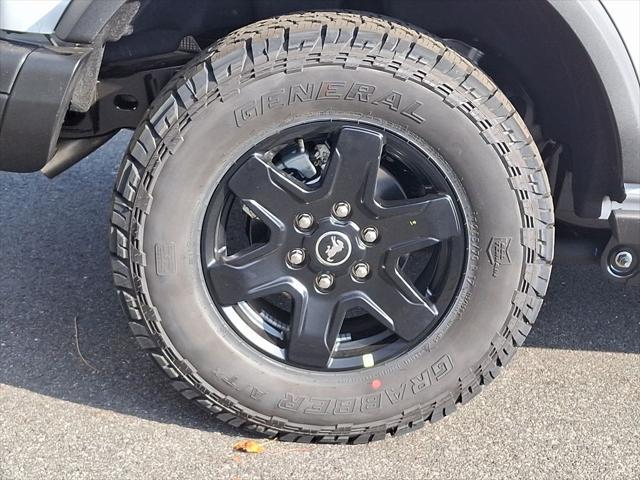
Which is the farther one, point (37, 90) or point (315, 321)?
point (315, 321)

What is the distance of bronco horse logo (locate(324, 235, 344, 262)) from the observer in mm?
2340

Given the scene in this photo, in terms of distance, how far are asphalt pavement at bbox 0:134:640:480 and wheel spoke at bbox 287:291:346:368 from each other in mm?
330

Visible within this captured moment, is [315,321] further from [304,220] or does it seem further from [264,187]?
[264,187]

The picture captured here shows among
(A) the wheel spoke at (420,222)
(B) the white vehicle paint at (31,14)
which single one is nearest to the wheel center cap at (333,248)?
(A) the wheel spoke at (420,222)

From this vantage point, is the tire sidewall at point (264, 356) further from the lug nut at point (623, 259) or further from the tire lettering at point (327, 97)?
the lug nut at point (623, 259)

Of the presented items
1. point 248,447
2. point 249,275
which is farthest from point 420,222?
point 248,447

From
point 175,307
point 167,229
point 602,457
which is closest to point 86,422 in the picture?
point 175,307

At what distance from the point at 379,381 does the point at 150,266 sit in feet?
2.43

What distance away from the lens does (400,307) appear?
7.89 ft

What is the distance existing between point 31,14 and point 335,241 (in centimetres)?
101

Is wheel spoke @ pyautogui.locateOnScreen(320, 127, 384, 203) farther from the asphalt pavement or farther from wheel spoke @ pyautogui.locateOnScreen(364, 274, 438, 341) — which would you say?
the asphalt pavement

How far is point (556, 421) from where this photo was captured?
262 centimetres

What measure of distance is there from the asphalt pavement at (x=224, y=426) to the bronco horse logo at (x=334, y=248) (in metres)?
0.59

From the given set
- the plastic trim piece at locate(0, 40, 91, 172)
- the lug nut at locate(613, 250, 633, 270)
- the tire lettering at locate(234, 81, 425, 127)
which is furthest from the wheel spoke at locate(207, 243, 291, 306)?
the lug nut at locate(613, 250, 633, 270)
